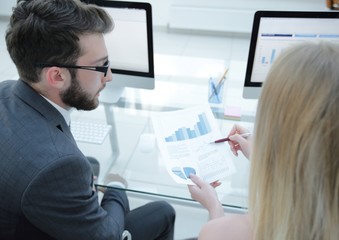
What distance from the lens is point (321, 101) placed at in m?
0.56

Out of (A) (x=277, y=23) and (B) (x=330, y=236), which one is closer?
(B) (x=330, y=236)

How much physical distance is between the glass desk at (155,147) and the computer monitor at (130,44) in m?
0.13

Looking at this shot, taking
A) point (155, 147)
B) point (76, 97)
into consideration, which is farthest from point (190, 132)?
point (76, 97)

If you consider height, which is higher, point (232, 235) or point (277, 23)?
point (277, 23)

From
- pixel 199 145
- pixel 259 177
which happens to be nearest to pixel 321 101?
pixel 259 177

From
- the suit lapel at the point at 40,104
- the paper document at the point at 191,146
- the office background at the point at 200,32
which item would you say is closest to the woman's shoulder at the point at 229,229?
the paper document at the point at 191,146

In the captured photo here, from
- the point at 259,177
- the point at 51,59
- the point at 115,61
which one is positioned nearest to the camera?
the point at 259,177

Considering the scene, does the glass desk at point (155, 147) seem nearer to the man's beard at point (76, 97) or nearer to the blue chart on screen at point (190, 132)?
the blue chart on screen at point (190, 132)

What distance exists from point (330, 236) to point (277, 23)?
0.95 m

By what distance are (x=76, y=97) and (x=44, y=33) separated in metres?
0.24

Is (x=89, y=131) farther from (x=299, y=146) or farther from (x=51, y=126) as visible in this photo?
(x=299, y=146)

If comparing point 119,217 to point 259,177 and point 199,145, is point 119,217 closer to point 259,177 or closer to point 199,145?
point 199,145

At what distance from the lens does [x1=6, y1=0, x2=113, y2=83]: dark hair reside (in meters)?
0.98

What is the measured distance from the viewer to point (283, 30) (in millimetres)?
1344
